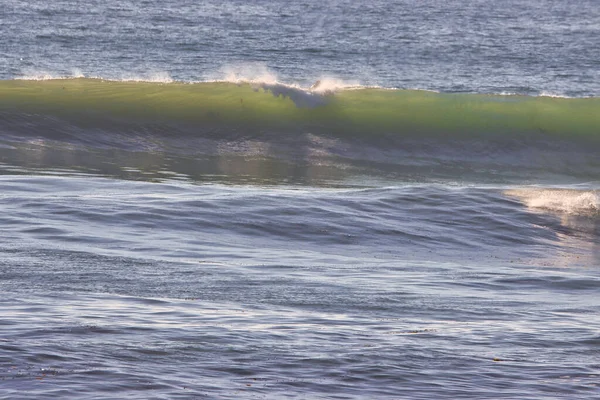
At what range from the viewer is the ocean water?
6.27 meters

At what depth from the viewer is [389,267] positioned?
928 cm

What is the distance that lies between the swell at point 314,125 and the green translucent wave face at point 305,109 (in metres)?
0.02

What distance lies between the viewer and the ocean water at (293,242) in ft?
20.6

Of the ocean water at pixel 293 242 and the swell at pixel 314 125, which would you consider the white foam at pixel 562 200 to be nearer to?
the ocean water at pixel 293 242

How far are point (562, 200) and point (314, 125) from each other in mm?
8681

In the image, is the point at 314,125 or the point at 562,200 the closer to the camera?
the point at 562,200

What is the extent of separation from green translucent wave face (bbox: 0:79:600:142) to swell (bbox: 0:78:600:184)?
0.9 inches

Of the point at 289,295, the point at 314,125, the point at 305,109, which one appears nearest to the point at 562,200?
the point at 289,295

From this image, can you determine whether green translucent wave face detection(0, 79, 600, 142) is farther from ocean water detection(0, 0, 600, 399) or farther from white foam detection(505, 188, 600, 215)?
white foam detection(505, 188, 600, 215)

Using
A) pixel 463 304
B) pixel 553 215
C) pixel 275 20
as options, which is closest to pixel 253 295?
pixel 463 304

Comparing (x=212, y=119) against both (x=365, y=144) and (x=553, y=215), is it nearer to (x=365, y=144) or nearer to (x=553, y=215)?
(x=365, y=144)

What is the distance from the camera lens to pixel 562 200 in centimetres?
1319

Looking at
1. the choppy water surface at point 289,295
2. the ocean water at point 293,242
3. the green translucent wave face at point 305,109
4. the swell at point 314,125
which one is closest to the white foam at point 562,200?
the ocean water at point 293,242

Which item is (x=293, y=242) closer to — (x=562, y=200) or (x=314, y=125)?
(x=562, y=200)
